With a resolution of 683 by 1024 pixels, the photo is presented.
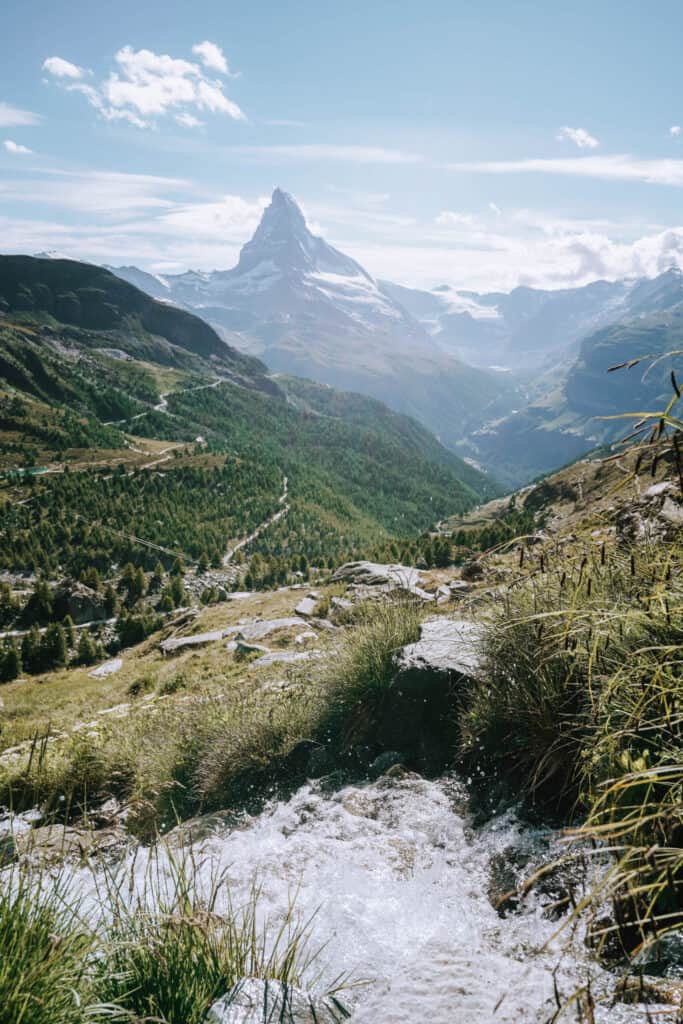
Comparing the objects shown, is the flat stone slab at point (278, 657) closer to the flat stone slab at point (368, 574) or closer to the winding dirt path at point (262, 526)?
the flat stone slab at point (368, 574)

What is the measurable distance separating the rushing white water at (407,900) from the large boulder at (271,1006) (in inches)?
5.8

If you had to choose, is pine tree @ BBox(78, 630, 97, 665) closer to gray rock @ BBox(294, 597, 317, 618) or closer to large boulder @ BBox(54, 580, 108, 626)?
large boulder @ BBox(54, 580, 108, 626)

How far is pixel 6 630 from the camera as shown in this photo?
125 feet

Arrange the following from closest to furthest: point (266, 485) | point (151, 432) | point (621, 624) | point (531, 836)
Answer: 1. point (621, 624)
2. point (531, 836)
3. point (266, 485)
4. point (151, 432)

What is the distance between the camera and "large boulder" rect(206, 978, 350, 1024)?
2.51 meters

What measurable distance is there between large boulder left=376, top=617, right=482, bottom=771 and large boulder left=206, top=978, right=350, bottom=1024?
3.13 metres

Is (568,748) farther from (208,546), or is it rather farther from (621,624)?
(208,546)

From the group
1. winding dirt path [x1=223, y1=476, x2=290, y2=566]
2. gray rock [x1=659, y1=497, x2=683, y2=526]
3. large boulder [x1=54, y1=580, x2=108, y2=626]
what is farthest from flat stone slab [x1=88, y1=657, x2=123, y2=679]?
winding dirt path [x1=223, y1=476, x2=290, y2=566]

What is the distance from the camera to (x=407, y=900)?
13.3 ft

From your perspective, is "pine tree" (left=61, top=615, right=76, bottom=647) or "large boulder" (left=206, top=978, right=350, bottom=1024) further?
"pine tree" (left=61, top=615, right=76, bottom=647)

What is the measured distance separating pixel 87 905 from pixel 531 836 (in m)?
3.15

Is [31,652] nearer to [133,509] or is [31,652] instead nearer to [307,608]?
[307,608]

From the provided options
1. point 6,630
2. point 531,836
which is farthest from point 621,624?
point 6,630

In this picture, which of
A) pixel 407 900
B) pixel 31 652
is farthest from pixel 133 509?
pixel 407 900
